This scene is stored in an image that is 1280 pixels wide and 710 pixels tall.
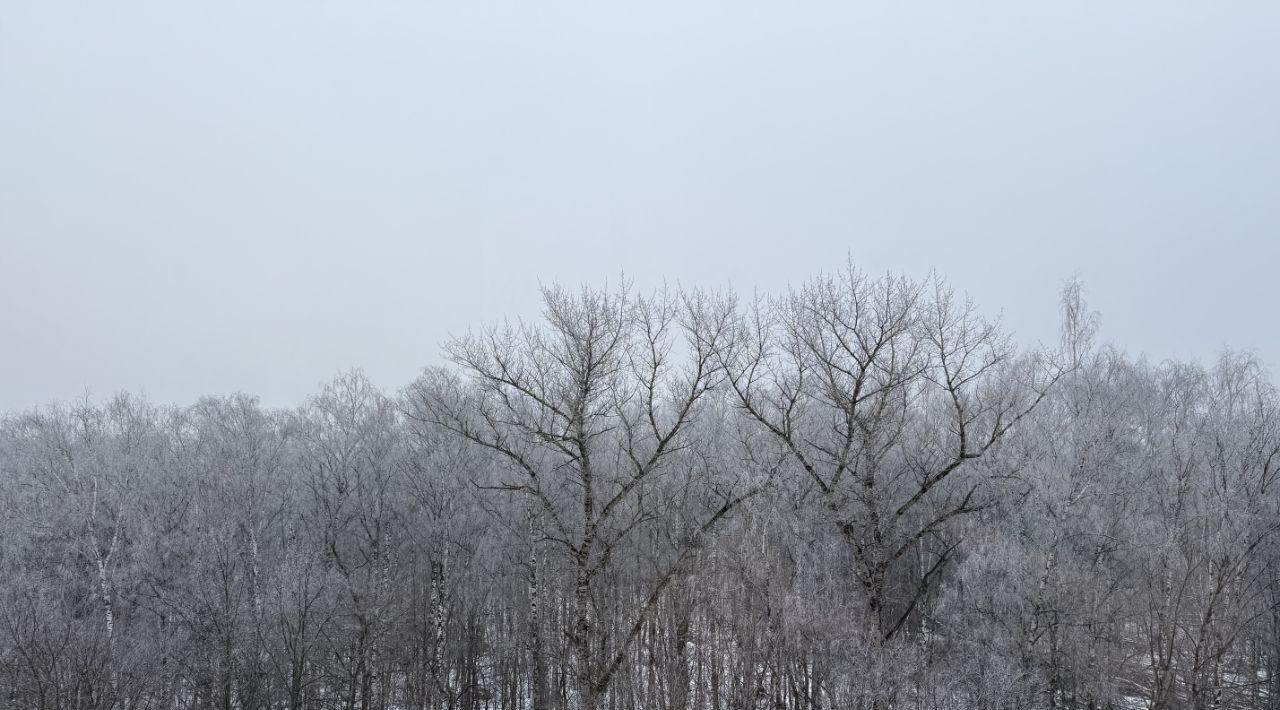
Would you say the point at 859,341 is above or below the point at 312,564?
above

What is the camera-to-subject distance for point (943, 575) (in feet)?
101

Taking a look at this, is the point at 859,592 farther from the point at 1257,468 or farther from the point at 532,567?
the point at 1257,468

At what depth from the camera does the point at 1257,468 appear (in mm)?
24125

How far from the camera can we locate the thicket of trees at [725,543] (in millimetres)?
18172

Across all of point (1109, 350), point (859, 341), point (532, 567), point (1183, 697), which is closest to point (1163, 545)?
point (1183, 697)

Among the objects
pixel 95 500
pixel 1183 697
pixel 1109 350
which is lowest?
pixel 1183 697

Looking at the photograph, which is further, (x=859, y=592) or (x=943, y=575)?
(x=943, y=575)

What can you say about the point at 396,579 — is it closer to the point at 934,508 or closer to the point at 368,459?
the point at 368,459

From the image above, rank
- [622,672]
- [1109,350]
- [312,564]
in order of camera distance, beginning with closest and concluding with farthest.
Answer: [622,672] < [312,564] < [1109,350]

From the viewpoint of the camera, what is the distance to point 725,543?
66.0ft

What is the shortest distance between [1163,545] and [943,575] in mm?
12624

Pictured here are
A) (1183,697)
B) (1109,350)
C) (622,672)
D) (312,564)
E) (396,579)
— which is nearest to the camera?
(622,672)

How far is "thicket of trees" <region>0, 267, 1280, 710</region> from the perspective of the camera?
18.2 m

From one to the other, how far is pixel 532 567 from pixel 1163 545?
1762 cm
